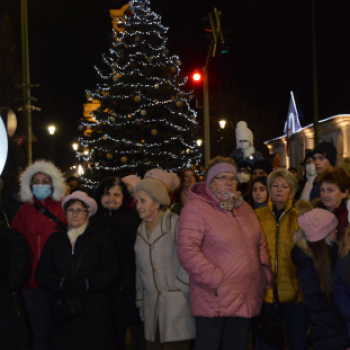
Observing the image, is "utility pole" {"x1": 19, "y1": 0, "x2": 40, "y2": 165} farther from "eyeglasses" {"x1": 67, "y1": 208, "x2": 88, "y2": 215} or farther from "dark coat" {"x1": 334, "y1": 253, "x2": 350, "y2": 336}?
"dark coat" {"x1": 334, "y1": 253, "x2": 350, "y2": 336}

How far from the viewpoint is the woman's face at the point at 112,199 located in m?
6.89

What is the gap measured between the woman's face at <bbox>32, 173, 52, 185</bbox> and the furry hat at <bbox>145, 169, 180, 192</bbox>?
132cm

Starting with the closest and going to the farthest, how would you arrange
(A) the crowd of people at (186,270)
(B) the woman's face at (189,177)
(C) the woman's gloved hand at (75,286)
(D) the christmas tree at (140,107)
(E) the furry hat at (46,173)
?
(A) the crowd of people at (186,270) → (C) the woman's gloved hand at (75,286) → (E) the furry hat at (46,173) → (B) the woman's face at (189,177) → (D) the christmas tree at (140,107)

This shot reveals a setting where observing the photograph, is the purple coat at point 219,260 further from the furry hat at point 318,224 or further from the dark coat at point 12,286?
the dark coat at point 12,286

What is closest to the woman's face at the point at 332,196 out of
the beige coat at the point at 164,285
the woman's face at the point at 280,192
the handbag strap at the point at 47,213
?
the woman's face at the point at 280,192

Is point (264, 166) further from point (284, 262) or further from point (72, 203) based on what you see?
point (72, 203)


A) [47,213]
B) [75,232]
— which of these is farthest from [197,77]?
[75,232]

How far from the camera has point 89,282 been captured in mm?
5496

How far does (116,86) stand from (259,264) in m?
16.9

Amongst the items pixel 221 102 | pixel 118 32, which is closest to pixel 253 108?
pixel 221 102

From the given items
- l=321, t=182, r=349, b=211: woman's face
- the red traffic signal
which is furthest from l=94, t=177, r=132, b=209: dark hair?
the red traffic signal

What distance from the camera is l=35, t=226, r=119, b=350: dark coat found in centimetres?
556

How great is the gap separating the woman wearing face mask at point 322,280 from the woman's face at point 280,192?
1178 millimetres

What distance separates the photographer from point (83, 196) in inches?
236
